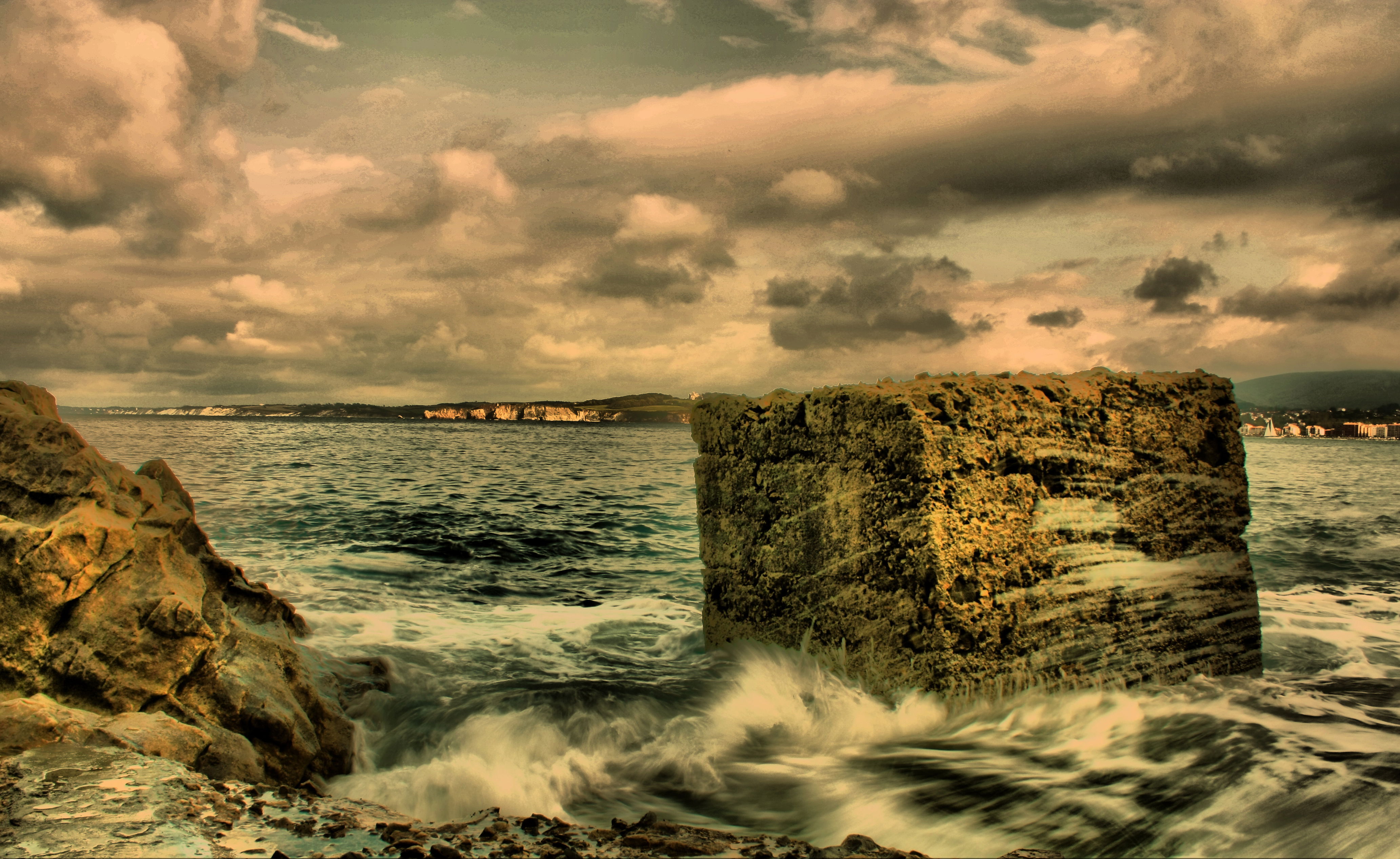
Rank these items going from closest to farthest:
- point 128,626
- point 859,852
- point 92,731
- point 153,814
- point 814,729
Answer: point 153,814 < point 859,852 < point 92,731 < point 128,626 < point 814,729

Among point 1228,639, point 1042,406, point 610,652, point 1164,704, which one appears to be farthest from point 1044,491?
point 610,652

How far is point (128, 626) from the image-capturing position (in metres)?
3.61

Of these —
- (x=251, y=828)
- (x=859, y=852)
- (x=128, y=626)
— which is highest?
(x=128, y=626)

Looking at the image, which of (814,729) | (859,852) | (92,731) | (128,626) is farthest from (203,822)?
(814,729)

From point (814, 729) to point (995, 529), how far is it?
5.65ft

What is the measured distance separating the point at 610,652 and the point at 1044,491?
3.84 metres

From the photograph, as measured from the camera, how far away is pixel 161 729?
3.26 meters

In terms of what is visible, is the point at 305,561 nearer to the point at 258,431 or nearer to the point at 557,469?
the point at 557,469

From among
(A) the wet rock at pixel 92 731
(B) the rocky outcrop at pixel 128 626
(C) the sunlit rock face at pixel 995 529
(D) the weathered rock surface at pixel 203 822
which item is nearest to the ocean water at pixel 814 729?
(C) the sunlit rock face at pixel 995 529

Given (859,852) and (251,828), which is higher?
(251,828)

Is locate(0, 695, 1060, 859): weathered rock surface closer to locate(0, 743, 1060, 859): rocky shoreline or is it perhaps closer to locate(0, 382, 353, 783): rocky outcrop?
locate(0, 743, 1060, 859): rocky shoreline

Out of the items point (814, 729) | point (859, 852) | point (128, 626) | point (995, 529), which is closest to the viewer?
point (859, 852)

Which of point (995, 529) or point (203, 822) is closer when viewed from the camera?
point (203, 822)

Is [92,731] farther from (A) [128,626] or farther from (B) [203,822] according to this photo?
(B) [203,822]
